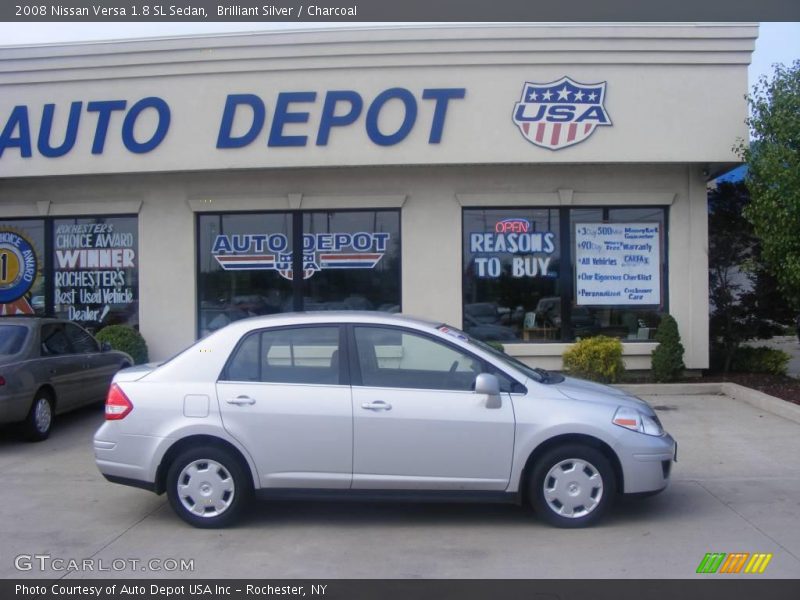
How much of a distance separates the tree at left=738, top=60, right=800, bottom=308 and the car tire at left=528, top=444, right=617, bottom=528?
6151 mm

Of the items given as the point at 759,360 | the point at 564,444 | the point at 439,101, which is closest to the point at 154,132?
the point at 439,101

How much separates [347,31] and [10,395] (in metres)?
7.10

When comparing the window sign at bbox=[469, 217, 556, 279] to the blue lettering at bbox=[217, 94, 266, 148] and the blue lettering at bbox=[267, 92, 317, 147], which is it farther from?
the blue lettering at bbox=[217, 94, 266, 148]

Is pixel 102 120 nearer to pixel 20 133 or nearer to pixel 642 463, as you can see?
pixel 20 133

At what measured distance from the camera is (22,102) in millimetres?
12453

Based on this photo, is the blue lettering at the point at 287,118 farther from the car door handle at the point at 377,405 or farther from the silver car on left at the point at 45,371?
the car door handle at the point at 377,405

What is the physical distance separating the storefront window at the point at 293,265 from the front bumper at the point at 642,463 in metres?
7.21

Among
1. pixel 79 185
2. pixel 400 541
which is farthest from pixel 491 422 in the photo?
pixel 79 185

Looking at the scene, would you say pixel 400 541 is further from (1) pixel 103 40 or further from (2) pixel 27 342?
(1) pixel 103 40

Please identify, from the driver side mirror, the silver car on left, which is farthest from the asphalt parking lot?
the silver car on left

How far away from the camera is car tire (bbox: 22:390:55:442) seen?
28.9 ft

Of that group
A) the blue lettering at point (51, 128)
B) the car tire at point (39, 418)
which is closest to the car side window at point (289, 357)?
the car tire at point (39, 418)

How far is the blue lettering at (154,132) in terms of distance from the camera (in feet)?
39.5

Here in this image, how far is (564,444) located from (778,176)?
6.58m
